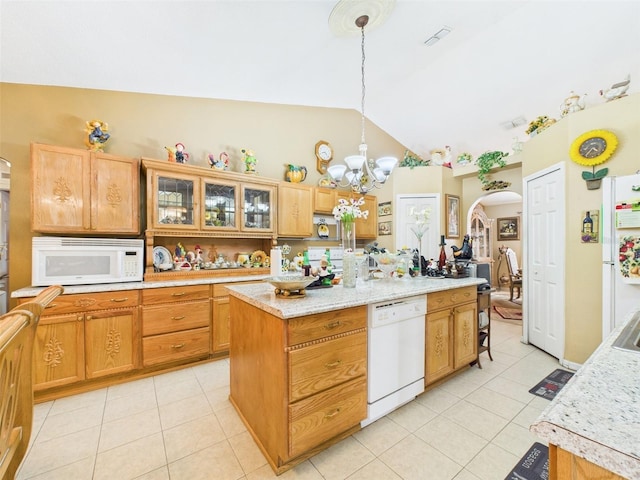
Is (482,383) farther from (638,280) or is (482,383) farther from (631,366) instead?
(631,366)

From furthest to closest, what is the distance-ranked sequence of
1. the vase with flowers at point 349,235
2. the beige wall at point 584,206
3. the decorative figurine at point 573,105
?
the decorative figurine at point 573,105 < the beige wall at point 584,206 < the vase with flowers at point 349,235

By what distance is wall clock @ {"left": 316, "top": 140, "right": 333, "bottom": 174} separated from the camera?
14.2ft

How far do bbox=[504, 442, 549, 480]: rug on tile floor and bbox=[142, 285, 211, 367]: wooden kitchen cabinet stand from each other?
2.68 metres

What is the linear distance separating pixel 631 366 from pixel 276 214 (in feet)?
10.8

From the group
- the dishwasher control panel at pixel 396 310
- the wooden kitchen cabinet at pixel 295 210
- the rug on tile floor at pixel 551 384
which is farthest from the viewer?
the wooden kitchen cabinet at pixel 295 210

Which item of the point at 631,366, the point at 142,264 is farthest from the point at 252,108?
the point at 631,366

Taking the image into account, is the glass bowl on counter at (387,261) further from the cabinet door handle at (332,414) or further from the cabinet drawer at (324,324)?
the cabinet door handle at (332,414)

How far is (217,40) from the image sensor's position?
95.4 inches

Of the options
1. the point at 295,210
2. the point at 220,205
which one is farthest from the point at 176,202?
the point at 295,210

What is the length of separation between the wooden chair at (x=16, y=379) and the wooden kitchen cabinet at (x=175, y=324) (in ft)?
4.62

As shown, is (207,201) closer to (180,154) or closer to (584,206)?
(180,154)

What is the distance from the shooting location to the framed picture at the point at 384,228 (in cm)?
485

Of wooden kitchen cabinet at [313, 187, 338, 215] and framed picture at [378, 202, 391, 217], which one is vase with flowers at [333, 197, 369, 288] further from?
framed picture at [378, 202, 391, 217]

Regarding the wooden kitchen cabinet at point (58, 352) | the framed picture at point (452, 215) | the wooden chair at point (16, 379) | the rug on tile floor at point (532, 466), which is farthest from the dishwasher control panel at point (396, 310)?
the framed picture at point (452, 215)
